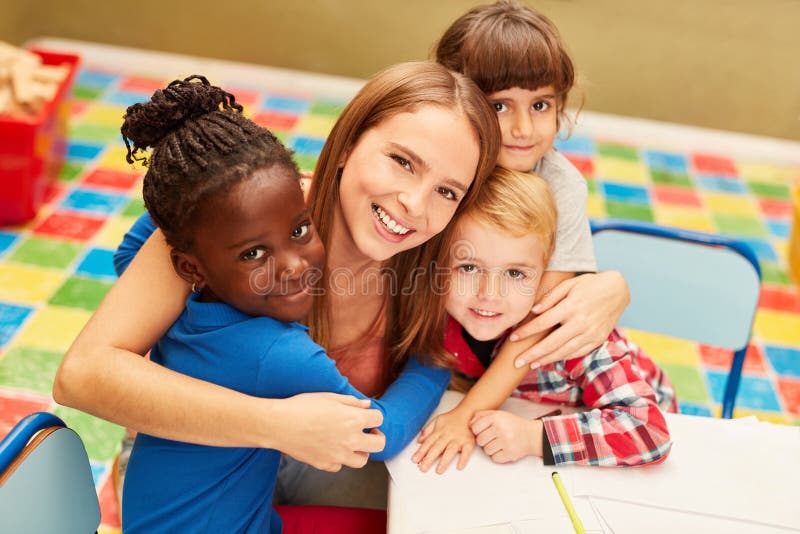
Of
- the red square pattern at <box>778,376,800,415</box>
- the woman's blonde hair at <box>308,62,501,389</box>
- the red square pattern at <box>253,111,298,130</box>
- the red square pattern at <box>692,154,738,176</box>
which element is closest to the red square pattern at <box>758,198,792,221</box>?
the red square pattern at <box>692,154,738,176</box>

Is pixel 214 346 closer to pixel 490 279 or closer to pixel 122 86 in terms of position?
pixel 490 279

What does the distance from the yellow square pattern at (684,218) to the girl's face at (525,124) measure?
2.10 meters

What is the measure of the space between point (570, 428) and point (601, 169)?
116 inches

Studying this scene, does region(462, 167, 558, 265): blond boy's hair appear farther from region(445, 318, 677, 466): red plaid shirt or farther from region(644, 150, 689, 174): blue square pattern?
region(644, 150, 689, 174): blue square pattern

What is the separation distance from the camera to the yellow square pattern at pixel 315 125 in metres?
4.14

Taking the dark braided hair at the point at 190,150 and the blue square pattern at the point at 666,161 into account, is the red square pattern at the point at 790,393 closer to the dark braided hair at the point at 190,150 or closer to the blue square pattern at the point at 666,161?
the blue square pattern at the point at 666,161

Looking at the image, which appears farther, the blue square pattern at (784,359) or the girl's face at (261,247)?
the blue square pattern at (784,359)

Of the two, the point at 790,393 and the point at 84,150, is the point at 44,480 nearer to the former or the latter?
the point at 790,393

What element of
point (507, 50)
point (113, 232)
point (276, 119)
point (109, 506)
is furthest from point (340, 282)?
point (276, 119)

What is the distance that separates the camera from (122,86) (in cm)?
436

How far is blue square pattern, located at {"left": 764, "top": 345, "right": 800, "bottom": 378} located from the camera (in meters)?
3.00

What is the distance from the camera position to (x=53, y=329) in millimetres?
2764

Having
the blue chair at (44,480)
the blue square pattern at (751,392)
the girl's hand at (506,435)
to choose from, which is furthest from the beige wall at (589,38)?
the blue chair at (44,480)

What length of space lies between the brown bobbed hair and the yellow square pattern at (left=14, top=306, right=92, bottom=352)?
167 centimetres
